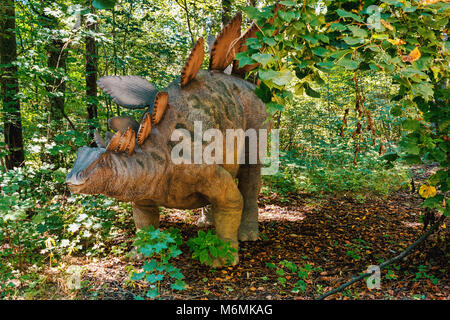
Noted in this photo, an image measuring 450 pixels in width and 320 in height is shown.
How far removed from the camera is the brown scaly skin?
7.59 ft

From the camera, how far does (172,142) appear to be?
274 cm

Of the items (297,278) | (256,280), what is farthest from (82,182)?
(297,278)

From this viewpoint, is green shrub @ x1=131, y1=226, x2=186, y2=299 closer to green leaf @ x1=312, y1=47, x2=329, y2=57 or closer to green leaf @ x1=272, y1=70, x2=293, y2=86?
green leaf @ x1=272, y1=70, x2=293, y2=86

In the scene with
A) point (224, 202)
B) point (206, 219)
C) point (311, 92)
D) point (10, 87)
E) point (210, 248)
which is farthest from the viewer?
point (206, 219)

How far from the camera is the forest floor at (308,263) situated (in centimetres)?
287

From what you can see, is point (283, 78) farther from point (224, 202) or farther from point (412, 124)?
point (224, 202)

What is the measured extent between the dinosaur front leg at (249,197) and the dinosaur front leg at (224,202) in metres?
0.72

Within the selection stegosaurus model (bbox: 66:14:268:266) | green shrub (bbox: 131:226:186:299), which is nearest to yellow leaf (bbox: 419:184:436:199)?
stegosaurus model (bbox: 66:14:268:266)

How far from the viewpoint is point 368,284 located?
9.64 feet

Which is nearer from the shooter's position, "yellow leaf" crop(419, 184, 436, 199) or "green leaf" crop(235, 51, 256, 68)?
"green leaf" crop(235, 51, 256, 68)

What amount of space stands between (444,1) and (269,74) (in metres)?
1.18

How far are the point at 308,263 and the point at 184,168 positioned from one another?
5.88 ft

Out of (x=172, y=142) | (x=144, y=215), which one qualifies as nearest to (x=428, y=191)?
(x=172, y=142)

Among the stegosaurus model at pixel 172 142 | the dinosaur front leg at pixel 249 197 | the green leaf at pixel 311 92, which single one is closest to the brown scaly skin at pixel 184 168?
the stegosaurus model at pixel 172 142
